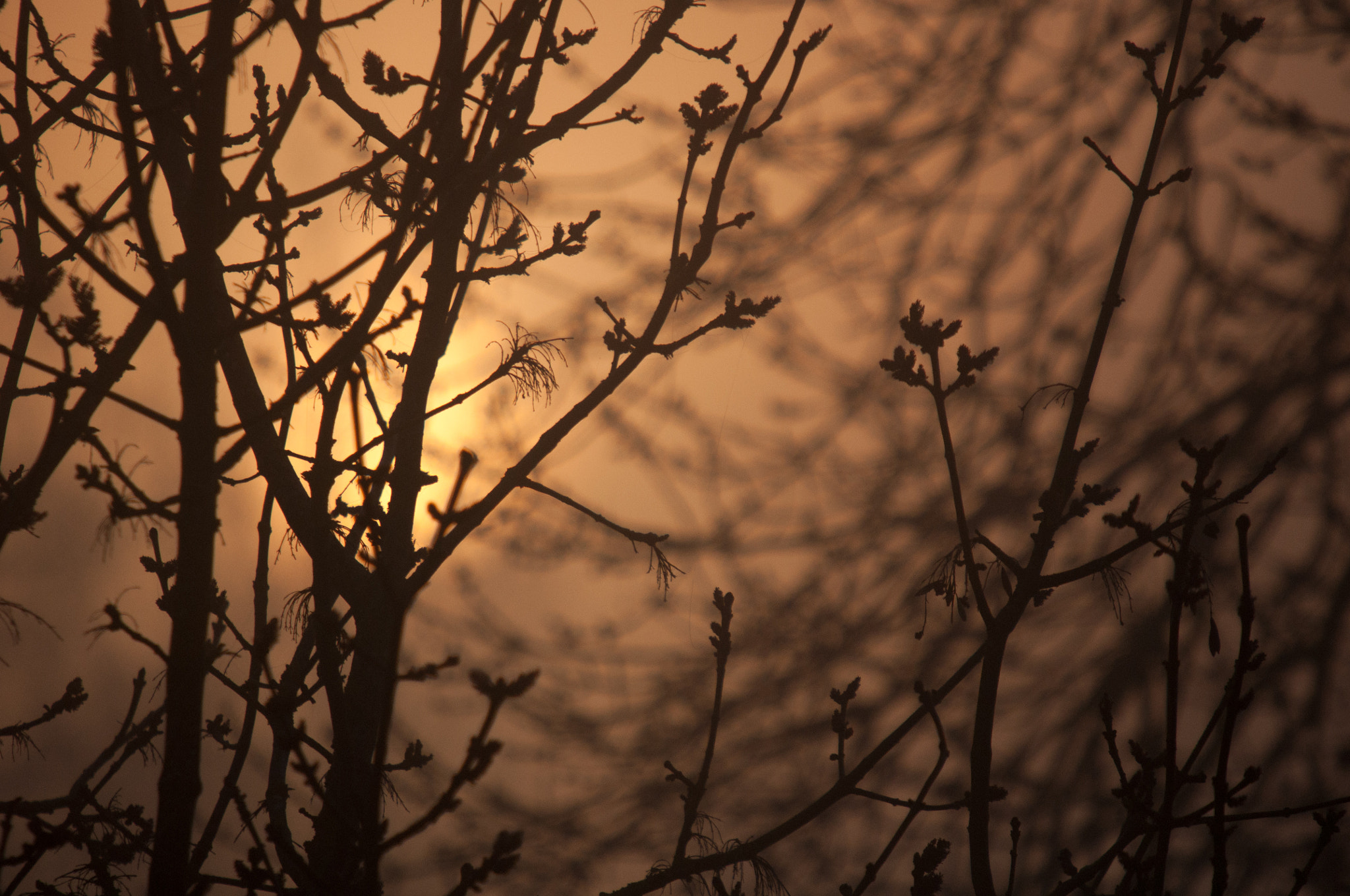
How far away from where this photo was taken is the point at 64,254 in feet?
3.53

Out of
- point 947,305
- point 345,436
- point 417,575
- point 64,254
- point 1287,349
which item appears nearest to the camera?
point 417,575

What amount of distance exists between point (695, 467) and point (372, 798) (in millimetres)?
1529

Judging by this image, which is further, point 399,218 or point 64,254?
point 64,254

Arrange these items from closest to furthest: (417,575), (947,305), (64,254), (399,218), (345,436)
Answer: (399,218)
(417,575)
(64,254)
(345,436)
(947,305)

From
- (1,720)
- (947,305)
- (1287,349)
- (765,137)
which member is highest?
(765,137)

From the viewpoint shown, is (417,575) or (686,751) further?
(686,751)

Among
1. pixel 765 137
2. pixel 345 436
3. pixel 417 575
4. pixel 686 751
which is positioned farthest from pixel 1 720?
pixel 765 137

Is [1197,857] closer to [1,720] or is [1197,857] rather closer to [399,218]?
[399,218]

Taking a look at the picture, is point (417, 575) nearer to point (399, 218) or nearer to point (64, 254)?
point (399, 218)

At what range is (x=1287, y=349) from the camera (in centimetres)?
187

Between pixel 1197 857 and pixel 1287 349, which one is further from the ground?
pixel 1287 349

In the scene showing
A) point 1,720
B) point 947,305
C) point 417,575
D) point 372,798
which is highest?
point 947,305

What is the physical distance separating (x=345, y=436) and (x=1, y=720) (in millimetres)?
983

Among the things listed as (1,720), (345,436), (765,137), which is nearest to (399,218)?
(345,436)
